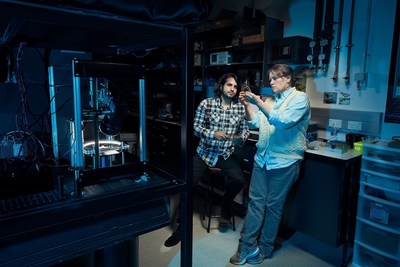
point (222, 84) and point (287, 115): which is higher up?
point (222, 84)

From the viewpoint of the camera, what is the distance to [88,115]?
133 centimetres

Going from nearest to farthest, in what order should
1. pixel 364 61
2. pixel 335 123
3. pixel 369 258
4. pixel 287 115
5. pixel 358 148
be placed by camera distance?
pixel 287 115
pixel 369 258
pixel 358 148
pixel 364 61
pixel 335 123

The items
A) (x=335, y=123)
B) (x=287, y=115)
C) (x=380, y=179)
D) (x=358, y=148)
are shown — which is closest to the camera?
(x=287, y=115)

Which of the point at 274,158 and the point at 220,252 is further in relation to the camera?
the point at 220,252

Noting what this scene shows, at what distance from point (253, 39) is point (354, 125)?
53.2 inches

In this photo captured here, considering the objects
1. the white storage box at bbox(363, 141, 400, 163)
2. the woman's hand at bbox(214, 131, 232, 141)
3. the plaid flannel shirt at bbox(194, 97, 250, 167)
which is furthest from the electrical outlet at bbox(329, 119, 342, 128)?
the woman's hand at bbox(214, 131, 232, 141)

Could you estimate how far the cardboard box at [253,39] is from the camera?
10.4ft

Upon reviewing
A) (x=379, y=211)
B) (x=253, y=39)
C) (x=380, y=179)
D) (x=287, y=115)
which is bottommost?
(x=379, y=211)

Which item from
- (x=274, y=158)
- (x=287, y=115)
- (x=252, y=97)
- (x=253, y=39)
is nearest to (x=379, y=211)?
(x=274, y=158)

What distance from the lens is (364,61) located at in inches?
104

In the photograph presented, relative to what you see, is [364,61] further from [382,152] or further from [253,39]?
[253,39]

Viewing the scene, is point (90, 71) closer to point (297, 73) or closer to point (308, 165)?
point (308, 165)

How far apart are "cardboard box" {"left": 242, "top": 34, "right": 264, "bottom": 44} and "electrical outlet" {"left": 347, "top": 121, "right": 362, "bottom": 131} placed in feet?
3.96

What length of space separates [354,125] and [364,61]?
56cm
